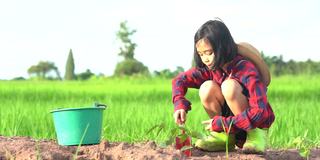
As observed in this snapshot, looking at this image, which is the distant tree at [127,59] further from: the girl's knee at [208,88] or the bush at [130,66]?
the girl's knee at [208,88]

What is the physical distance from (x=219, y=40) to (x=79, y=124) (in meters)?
0.88

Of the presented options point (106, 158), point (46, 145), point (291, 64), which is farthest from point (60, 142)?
point (291, 64)

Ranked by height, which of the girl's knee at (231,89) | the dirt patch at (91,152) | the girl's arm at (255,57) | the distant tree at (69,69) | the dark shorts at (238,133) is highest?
the distant tree at (69,69)

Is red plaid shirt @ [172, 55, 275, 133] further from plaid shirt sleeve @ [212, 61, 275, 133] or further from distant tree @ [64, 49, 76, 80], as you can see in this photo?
distant tree @ [64, 49, 76, 80]

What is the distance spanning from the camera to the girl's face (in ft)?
9.34

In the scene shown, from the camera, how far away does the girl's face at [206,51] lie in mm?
2848

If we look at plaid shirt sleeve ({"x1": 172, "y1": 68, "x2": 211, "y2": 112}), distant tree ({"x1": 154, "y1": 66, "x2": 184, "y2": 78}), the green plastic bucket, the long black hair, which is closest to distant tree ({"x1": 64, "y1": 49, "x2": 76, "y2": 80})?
distant tree ({"x1": 154, "y1": 66, "x2": 184, "y2": 78})

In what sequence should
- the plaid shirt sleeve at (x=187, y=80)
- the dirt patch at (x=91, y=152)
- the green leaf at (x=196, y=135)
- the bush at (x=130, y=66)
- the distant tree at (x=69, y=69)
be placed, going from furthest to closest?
1. the bush at (x=130, y=66)
2. the distant tree at (x=69, y=69)
3. the plaid shirt sleeve at (x=187, y=80)
4. the green leaf at (x=196, y=135)
5. the dirt patch at (x=91, y=152)

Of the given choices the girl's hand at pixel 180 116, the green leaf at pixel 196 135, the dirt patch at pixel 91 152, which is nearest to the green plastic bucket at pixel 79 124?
the dirt patch at pixel 91 152

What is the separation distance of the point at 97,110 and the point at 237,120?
2.49ft

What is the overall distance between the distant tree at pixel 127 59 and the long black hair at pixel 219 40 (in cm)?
2633

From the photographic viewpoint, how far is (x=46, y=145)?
2.74 metres

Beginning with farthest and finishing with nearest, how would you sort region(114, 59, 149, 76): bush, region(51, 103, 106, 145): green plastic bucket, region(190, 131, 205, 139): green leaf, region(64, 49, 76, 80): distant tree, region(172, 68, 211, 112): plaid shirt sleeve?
region(114, 59, 149, 76): bush
region(64, 49, 76, 80): distant tree
region(172, 68, 211, 112): plaid shirt sleeve
region(51, 103, 106, 145): green plastic bucket
region(190, 131, 205, 139): green leaf

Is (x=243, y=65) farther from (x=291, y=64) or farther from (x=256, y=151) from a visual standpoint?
(x=291, y=64)
